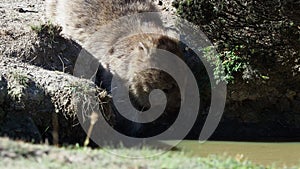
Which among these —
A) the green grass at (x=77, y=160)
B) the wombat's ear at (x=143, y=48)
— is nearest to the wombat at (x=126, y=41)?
the wombat's ear at (x=143, y=48)

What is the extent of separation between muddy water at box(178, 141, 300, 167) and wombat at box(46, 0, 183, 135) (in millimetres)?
1050

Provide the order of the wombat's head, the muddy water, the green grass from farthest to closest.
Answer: the wombat's head → the muddy water → the green grass

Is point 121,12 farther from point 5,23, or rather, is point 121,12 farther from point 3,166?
point 3,166

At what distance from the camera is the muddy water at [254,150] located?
9359mm

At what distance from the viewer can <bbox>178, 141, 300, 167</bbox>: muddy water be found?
30.7ft

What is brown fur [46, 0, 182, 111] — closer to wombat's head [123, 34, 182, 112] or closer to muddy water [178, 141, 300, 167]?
wombat's head [123, 34, 182, 112]

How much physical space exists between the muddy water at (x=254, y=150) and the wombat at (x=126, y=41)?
1.05 meters

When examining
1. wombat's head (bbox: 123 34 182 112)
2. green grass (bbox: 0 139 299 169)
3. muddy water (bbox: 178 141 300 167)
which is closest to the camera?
green grass (bbox: 0 139 299 169)

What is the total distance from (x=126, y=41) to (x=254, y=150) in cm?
Result: 291

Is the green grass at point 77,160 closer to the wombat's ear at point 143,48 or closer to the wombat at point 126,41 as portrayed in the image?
the wombat at point 126,41

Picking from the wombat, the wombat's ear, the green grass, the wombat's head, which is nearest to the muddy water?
the wombat's head

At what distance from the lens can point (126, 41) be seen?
449 inches

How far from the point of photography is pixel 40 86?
10094mm

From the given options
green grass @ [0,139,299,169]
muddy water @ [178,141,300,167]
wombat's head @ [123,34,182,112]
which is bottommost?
muddy water @ [178,141,300,167]
